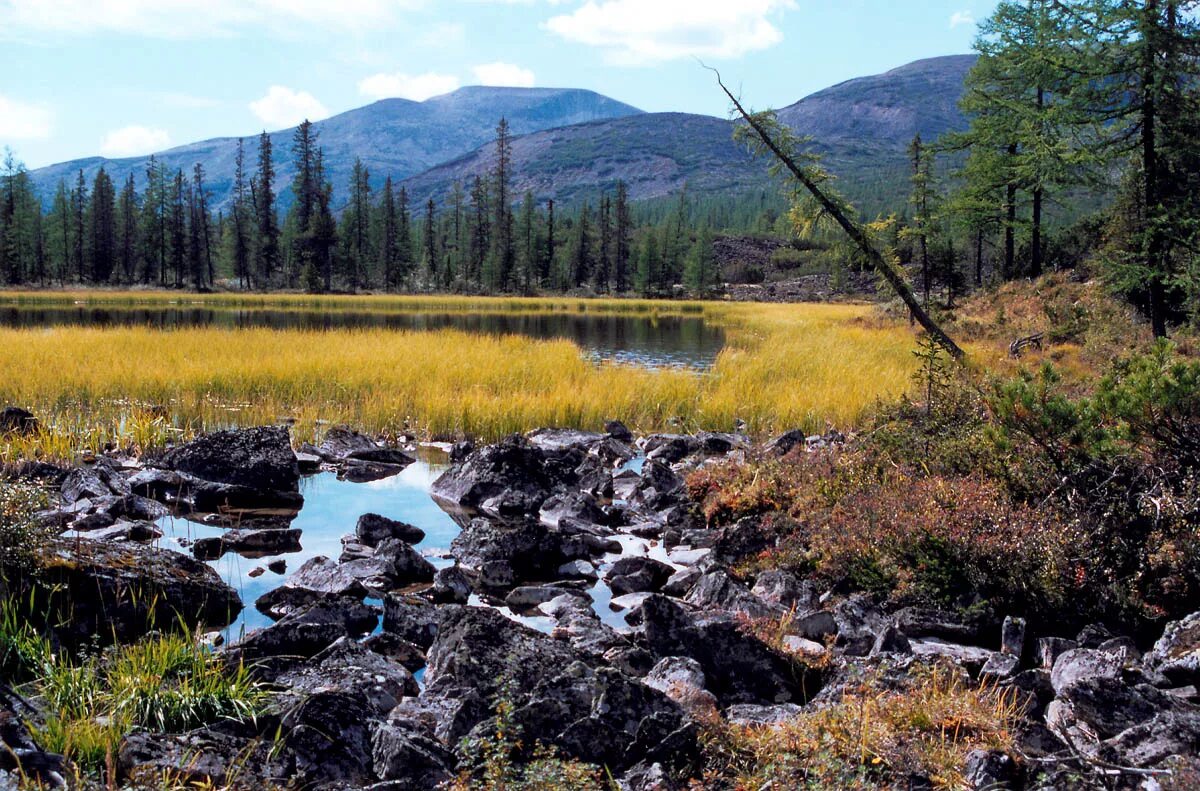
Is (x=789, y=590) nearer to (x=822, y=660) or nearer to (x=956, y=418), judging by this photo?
(x=822, y=660)

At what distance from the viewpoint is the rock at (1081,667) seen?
5.23 m

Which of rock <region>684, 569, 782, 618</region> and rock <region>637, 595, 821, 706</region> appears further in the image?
rock <region>684, 569, 782, 618</region>

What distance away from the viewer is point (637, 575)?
8.02 metres

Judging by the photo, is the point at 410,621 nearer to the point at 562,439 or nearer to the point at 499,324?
the point at 562,439

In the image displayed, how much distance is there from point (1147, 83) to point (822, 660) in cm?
2290

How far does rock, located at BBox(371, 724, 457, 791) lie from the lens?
415cm

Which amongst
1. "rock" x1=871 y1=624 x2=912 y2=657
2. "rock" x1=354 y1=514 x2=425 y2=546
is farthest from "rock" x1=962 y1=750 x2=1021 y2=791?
"rock" x1=354 y1=514 x2=425 y2=546

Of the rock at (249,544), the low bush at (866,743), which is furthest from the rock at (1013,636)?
the rock at (249,544)

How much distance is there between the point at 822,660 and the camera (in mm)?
5895

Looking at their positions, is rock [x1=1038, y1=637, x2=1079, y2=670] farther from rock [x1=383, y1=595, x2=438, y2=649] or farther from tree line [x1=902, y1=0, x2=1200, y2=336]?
tree line [x1=902, y1=0, x2=1200, y2=336]

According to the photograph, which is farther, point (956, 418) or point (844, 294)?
point (844, 294)

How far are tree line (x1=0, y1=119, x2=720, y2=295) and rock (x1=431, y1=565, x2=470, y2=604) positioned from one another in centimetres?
8289

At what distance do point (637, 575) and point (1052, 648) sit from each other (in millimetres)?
3534

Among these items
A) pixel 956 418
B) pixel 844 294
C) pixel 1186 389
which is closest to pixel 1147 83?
pixel 956 418
